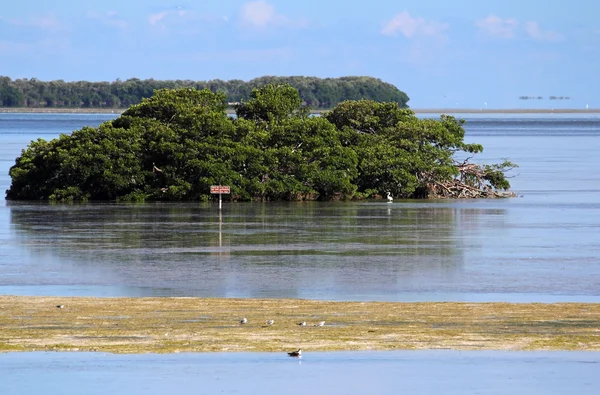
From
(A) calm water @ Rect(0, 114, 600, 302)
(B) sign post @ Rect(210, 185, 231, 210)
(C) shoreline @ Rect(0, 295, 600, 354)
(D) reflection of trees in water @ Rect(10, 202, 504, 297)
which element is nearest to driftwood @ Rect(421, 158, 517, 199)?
(A) calm water @ Rect(0, 114, 600, 302)

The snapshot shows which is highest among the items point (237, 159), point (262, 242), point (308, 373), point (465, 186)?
point (237, 159)

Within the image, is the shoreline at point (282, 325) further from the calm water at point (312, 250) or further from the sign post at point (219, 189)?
the sign post at point (219, 189)

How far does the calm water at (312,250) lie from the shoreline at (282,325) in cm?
183

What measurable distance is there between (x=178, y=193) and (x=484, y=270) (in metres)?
21.7

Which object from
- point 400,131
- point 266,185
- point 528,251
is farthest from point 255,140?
point 528,251

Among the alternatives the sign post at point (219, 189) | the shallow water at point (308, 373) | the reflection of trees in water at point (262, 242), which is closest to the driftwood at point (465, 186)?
the reflection of trees in water at point (262, 242)

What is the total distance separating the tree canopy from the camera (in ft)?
149

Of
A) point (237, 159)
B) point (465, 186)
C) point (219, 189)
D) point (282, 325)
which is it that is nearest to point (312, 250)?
point (282, 325)

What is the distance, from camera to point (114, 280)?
23.2 metres

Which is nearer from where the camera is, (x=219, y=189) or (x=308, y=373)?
(x=308, y=373)

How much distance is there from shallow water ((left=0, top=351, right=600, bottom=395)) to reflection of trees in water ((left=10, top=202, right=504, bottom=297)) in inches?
265

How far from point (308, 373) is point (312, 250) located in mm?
15136

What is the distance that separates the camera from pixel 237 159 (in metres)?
44.9

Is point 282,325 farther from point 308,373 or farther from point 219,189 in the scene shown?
point 219,189
